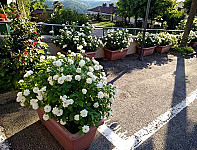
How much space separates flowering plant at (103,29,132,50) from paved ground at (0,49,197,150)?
1063 millimetres

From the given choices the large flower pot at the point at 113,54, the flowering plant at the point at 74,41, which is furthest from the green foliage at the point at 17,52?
the large flower pot at the point at 113,54

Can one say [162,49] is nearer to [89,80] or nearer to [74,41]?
[74,41]

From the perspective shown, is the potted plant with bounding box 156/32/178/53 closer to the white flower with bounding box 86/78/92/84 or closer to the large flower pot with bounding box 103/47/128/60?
the large flower pot with bounding box 103/47/128/60

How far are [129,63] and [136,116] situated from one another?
119 inches

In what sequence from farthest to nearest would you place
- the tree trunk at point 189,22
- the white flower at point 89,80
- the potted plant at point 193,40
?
the potted plant at point 193,40, the tree trunk at point 189,22, the white flower at point 89,80

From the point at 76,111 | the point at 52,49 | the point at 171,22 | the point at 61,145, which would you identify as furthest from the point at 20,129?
the point at 171,22

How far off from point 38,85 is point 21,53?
3.70 feet

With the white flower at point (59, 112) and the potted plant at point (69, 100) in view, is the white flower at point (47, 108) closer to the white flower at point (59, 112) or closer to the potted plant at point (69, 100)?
the potted plant at point (69, 100)

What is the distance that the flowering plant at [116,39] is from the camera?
5234 millimetres

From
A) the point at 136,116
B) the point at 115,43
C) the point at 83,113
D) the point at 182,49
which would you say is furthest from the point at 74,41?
the point at 182,49

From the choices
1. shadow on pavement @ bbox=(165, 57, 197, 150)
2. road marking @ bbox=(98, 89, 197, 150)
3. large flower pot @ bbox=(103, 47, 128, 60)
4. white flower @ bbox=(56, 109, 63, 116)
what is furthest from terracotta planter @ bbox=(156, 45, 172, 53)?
white flower @ bbox=(56, 109, 63, 116)

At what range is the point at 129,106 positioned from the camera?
9.53 ft

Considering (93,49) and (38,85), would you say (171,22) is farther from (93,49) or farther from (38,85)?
(38,85)

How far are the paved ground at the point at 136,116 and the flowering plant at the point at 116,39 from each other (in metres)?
1.06
